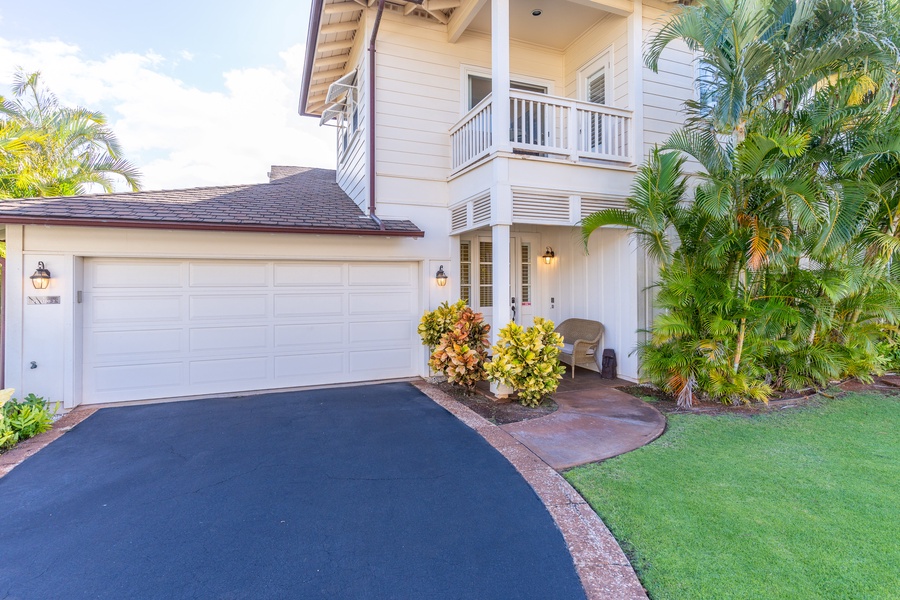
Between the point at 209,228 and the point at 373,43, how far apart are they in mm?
4050

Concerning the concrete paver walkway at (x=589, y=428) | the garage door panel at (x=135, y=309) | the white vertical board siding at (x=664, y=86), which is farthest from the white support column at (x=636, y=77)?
the garage door panel at (x=135, y=309)

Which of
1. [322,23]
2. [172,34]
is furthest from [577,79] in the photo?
[172,34]

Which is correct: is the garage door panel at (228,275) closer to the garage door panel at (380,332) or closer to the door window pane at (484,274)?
the garage door panel at (380,332)

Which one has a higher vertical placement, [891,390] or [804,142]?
[804,142]

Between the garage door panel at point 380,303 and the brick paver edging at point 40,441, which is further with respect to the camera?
the garage door panel at point 380,303

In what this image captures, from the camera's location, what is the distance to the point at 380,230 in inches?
262

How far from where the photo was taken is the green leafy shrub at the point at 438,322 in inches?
266

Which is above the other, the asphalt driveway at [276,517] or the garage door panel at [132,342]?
the garage door panel at [132,342]

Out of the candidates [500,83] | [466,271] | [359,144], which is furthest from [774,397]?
[359,144]

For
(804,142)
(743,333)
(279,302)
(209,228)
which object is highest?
(804,142)

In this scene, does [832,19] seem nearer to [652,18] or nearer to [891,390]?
[652,18]

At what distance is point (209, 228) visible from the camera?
19.6 feet

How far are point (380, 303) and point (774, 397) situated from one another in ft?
20.9

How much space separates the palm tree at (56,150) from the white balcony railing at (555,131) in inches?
388
